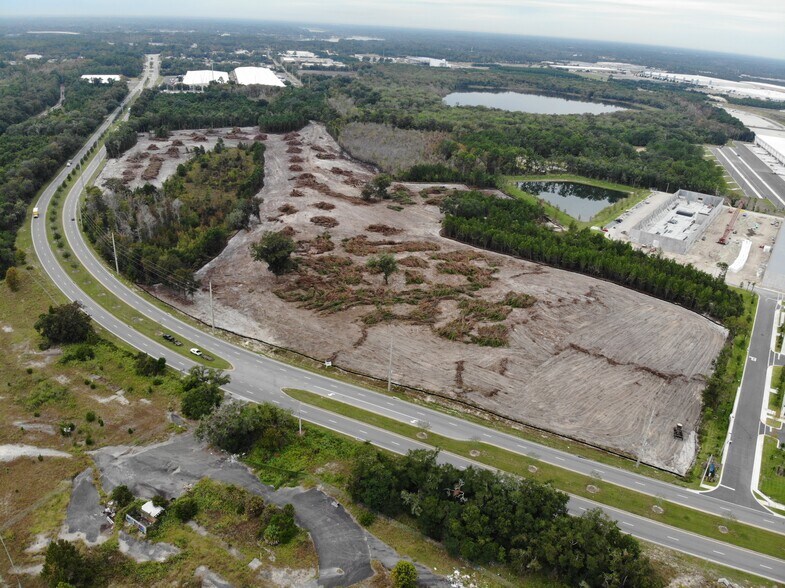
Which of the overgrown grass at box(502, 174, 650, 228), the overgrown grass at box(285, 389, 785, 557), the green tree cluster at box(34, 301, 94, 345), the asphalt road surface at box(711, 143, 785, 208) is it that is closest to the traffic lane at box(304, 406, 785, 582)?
the overgrown grass at box(285, 389, 785, 557)

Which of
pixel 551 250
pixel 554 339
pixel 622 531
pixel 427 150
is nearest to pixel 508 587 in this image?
pixel 622 531

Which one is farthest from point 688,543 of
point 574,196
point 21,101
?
point 21,101

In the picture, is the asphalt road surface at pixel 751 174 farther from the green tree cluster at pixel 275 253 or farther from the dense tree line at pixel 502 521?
the dense tree line at pixel 502 521

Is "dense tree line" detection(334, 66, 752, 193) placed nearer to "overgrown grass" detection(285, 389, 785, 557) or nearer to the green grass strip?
the green grass strip

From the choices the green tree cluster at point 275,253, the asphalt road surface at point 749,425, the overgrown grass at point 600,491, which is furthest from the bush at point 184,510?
the asphalt road surface at point 749,425

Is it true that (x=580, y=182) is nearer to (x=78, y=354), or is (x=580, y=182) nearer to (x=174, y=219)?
(x=174, y=219)

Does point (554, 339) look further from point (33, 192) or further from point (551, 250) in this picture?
point (33, 192)
